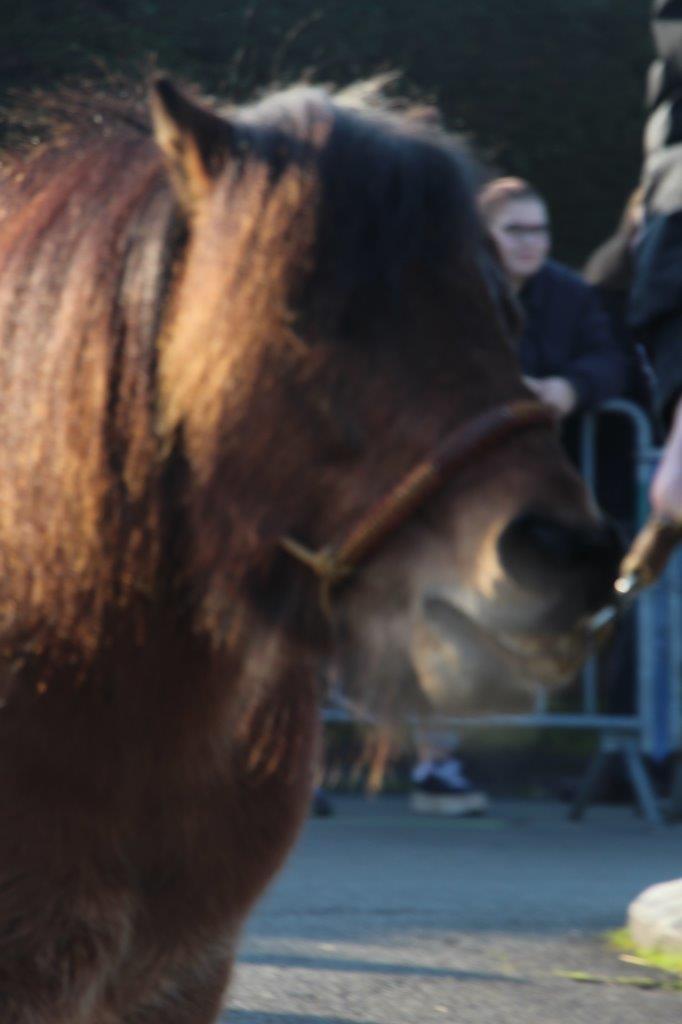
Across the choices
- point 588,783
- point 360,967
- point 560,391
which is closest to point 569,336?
point 560,391

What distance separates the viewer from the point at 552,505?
2008 millimetres

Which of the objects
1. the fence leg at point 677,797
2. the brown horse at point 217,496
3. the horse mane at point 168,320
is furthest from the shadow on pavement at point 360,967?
the fence leg at point 677,797

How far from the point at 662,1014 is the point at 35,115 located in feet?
7.51

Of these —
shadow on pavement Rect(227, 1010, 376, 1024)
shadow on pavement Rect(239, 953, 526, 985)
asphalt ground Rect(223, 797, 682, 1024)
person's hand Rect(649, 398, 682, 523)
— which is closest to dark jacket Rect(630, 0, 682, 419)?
person's hand Rect(649, 398, 682, 523)

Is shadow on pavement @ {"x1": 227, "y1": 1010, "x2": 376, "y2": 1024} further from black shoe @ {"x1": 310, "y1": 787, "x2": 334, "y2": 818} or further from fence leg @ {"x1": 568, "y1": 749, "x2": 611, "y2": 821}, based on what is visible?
fence leg @ {"x1": 568, "y1": 749, "x2": 611, "y2": 821}

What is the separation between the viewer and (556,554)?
1964 mm

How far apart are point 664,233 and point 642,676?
453 cm

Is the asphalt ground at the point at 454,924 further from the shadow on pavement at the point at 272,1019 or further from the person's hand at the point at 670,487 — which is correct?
the person's hand at the point at 670,487

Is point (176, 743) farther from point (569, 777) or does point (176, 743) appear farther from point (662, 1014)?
point (569, 777)

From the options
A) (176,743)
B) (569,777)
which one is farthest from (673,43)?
(569,777)

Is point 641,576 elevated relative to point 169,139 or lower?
lower

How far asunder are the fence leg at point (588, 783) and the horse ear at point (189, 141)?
5199mm

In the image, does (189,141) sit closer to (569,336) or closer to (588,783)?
(569,336)

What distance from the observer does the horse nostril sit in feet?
6.45
